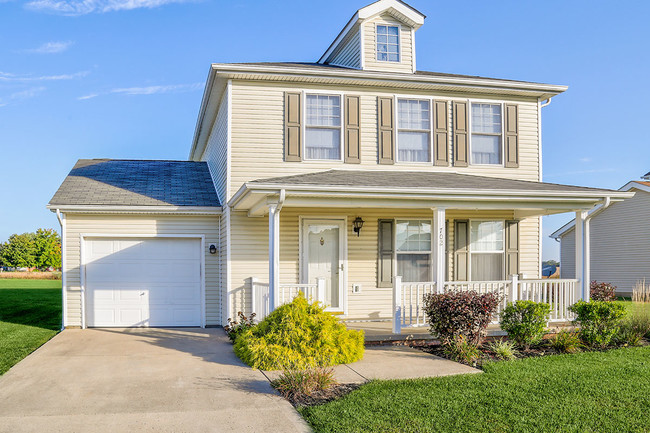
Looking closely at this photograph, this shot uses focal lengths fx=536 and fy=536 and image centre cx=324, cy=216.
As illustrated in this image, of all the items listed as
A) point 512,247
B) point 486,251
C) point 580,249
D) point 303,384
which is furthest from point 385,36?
point 303,384

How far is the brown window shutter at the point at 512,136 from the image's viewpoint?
12211 mm

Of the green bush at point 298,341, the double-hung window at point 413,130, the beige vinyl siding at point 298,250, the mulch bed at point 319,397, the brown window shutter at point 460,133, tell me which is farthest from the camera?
the brown window shutter at point 460,133

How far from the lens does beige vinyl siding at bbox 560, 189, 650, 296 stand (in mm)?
21391

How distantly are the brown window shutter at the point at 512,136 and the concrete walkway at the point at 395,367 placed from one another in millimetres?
5620

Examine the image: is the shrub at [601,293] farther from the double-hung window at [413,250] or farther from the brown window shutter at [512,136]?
the double-hung window at [413,250]

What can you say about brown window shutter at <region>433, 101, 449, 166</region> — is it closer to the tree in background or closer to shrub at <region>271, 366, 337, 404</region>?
shrub at <region>271, 366, 337, 404</region>

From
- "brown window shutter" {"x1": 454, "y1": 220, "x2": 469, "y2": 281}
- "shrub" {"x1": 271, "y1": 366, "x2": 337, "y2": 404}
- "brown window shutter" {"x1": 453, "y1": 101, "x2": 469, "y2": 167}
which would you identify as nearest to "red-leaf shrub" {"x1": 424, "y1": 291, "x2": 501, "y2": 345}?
"shrub" {"x1": 271, "y1": 366, "x2": 337, "y2": 404}

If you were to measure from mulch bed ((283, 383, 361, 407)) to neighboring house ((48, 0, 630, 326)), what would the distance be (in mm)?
4028

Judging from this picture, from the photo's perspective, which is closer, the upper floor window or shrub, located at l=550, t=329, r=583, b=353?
shrub, located at l=550, t=329, r=583, b=353

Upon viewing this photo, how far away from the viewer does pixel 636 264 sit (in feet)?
71.2

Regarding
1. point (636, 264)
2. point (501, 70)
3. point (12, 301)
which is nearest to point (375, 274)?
point (501, 70)

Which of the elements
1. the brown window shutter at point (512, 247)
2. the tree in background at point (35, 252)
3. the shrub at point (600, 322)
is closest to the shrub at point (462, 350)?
the shrub at point (600, 322)

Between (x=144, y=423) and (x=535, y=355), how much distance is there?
6.03 m

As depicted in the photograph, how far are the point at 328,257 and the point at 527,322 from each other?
4.31 meters
